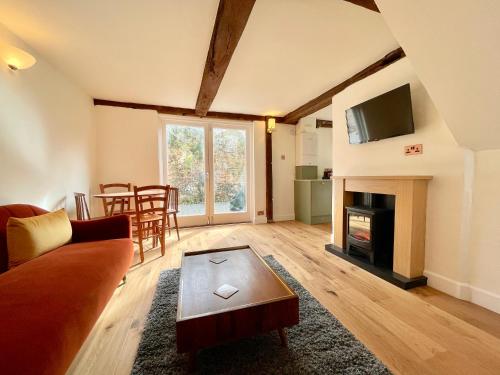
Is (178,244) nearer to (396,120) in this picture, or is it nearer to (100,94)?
(100,94)

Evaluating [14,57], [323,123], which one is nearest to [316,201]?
[323,123]

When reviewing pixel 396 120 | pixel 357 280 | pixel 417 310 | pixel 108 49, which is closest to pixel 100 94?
pixel 108 49

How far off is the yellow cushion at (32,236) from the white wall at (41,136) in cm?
50

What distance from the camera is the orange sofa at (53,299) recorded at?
2.34ft

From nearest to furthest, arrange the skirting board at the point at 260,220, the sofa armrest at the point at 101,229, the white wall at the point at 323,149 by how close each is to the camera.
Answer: the sofa armrest at the point at 101,229 → the skirting board at the point at 260,220 → the white wall at the point at 323,149

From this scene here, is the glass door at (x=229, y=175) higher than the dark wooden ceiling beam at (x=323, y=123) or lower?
lower

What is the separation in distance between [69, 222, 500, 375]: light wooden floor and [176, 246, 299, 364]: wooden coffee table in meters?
0.47

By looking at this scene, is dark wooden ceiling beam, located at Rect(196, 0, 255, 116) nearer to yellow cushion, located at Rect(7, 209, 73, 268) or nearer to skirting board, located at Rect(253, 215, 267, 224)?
yellow cushion, located at Rect(7, 209, 73, 268)

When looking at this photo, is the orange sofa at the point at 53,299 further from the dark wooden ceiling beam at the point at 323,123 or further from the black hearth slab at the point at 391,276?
the dark wooden ceiling beam at the point at 323,123

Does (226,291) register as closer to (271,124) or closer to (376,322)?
(376,322)

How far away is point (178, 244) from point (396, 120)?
3.11 metres

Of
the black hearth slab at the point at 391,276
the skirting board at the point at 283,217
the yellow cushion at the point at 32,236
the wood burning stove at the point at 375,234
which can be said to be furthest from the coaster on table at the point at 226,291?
the skirting board at the point at 283,217

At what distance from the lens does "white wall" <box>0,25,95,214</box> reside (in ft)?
5.74

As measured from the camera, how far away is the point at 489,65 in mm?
1221
